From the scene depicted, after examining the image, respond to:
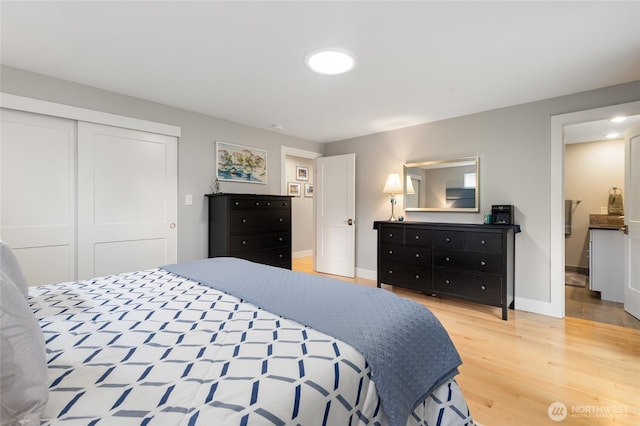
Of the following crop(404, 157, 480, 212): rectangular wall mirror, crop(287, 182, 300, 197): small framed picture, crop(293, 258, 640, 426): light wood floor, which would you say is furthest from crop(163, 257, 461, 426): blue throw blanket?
crop(287, 182, 300, 197): small framed picture

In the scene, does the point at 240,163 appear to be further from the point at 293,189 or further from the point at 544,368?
the point at 544,368

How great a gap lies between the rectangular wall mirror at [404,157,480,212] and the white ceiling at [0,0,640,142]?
811mm

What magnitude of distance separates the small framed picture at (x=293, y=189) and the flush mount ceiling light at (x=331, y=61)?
4.13 meters

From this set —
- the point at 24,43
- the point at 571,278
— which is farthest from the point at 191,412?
the point at 571,278

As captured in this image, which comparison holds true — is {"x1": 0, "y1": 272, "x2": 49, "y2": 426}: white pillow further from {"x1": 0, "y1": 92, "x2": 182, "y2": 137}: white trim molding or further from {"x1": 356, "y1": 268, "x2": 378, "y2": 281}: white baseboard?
{"x1": 356, "y1": 268, "x2": 378, "y2": 281}: white baseboard

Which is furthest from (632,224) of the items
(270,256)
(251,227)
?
(251,227)

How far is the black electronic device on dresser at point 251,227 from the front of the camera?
336 cm

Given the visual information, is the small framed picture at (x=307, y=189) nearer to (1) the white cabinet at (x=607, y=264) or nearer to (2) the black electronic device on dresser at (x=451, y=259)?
(2) the black electronic device on dresser at (x=451, y=259)

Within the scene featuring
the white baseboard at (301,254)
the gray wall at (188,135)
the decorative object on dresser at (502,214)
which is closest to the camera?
the gray wall at (188,135)

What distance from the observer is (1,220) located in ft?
7.89

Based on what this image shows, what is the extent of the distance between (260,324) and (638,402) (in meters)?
2.27

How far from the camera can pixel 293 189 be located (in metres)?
6.57

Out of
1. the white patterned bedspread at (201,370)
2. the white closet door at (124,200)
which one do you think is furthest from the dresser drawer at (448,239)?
the white closet door at (124,200)

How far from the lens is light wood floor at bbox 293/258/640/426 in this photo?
65.0 inches
